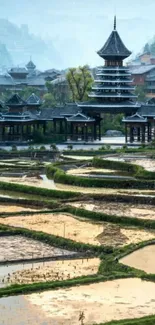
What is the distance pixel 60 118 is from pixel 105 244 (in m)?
46.7

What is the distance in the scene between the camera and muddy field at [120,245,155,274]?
3067 cm

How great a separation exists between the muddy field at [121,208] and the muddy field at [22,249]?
6.76 metres

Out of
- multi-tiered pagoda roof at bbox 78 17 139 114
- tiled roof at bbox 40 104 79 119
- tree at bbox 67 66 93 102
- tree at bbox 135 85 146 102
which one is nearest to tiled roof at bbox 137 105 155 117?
multi-tiered pagoda roof at bbox 78 17 139 114

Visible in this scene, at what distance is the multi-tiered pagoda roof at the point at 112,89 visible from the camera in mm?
80688

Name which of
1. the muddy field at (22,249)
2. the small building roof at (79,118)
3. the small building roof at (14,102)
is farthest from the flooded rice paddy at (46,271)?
the small building roof at (14,102)

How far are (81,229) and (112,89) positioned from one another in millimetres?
44636

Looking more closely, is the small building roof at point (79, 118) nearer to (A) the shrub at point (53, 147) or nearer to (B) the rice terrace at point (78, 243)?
(A) the shrub at point (53, 147)

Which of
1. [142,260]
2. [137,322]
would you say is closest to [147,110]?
[142,260]

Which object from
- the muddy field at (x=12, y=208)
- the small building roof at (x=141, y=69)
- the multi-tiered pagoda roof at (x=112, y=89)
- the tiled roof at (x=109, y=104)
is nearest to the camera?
the muddy field at (x=12, y=208)

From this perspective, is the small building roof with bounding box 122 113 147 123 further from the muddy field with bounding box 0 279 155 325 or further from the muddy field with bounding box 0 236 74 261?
the muddy field with bounding box 0 279 155 325

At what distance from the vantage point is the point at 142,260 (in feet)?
105

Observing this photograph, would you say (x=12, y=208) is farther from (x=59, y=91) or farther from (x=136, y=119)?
(x=59, y=91)

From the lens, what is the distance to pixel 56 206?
44.0 metres

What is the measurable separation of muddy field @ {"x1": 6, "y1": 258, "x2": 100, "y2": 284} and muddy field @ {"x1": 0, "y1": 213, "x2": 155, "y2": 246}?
3.17 m
